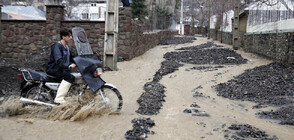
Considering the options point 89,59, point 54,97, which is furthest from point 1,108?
point 89,59

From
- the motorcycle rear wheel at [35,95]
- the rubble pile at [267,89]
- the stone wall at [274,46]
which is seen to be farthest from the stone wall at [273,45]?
the motorcycle rear wheel at [35,95]

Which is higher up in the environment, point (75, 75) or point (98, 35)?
point (98, 35)

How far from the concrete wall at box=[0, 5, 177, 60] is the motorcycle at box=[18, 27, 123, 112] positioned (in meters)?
7.77

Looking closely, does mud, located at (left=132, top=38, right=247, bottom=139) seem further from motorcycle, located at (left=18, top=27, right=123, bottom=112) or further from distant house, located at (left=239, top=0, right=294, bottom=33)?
distant house, located at (left=239, top=0, right=294, bottom=33)

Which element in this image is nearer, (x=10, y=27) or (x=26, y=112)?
(x=26, y=112)

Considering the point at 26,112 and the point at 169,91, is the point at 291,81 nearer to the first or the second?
the point at 169,91

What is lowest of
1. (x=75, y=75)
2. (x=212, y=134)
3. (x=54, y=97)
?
(x=212, y=134)

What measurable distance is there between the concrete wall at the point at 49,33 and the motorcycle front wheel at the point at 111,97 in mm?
7930

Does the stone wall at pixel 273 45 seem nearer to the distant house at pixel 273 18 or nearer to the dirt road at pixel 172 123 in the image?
the distant house at pixel 273 18

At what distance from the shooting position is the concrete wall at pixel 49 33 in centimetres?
1362

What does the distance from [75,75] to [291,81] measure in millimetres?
6381

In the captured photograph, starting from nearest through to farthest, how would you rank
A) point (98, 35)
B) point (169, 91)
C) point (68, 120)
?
point (68, 120) < point (169, 91) < point (98, 35)

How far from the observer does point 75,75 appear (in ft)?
18.6

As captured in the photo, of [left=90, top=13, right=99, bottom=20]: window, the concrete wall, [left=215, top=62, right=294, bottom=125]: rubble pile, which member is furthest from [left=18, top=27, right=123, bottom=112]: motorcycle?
[left=90, top=13, right=99, bottom=20]: window
